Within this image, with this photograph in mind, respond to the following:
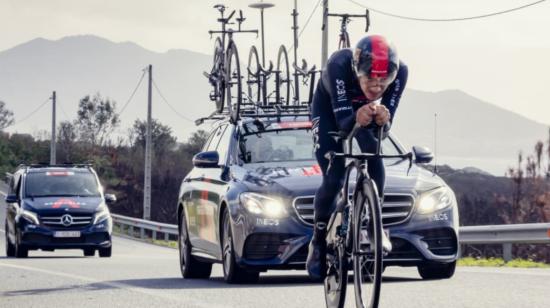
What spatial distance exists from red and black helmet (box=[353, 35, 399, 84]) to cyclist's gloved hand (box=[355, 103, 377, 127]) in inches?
7.4

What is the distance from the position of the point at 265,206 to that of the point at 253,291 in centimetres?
119

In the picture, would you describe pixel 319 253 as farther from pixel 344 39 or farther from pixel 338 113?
pixel 344 39

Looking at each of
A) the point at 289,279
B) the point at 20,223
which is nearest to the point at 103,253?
the point at 20,223

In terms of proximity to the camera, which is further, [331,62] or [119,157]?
[119,157]

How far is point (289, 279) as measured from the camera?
13266mm

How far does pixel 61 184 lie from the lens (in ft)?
84.0

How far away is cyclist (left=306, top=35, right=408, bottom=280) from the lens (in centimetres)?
734

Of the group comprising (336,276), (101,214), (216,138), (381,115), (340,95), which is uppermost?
(340,95)

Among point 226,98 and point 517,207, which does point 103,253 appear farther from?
point 517,207

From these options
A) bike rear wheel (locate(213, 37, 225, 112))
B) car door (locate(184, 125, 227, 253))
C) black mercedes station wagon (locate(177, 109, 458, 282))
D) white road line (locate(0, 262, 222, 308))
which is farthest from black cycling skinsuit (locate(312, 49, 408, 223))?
bike rear wheel (locate(213, 37, 225, 112))

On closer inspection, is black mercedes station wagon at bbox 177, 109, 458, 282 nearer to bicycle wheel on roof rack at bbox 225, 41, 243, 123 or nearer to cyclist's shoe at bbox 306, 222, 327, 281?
cyclist's shoe at bbox 306, 222, 327, 281

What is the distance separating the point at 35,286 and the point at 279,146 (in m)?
→ 2.76

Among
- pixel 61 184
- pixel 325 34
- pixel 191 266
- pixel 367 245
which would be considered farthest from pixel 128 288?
pixel 325 34

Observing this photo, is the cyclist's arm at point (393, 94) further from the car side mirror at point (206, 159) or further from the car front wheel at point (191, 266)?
the car front wheel at point (191, 266)
